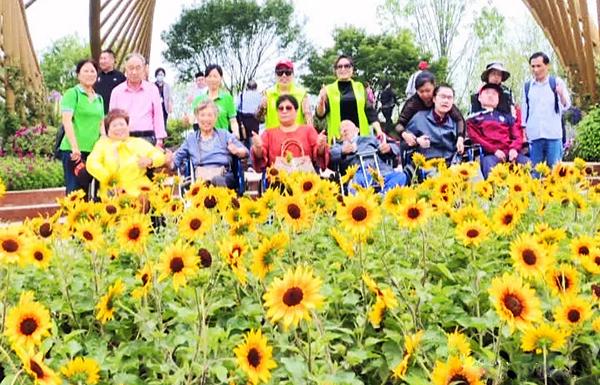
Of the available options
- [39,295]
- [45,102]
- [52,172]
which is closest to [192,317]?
[39,295]

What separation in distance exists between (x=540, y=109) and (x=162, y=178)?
12.4 ft

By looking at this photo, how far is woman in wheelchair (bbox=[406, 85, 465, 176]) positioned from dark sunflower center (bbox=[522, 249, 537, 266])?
394 cm

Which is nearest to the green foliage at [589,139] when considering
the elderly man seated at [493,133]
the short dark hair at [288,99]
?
the elderly man seated at [493,133]

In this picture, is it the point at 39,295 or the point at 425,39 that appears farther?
the point at 425,39

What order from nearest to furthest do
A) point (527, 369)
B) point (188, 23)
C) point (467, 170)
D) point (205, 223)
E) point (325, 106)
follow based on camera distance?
point (527, 369) < point (205, 223) < point (467, 170) < point (325, 106) < point (188, 23)

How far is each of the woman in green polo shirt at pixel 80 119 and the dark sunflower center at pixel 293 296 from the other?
14.4 feet

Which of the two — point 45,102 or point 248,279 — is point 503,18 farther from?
point 248,279

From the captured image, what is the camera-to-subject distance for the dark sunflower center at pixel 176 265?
68.3 inches

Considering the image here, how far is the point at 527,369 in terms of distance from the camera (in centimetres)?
188

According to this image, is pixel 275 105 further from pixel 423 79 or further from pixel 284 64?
pixel 423 79

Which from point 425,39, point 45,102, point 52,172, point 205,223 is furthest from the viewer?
point 425,39

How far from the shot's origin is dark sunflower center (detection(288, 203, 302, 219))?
6.76 ft

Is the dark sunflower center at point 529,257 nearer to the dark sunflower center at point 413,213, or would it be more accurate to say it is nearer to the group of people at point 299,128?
the dark sunflower center at point 413,213

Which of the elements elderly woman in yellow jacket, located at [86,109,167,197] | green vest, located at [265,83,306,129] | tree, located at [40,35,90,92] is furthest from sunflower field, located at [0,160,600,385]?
tree, located at [40,35,90,92]
